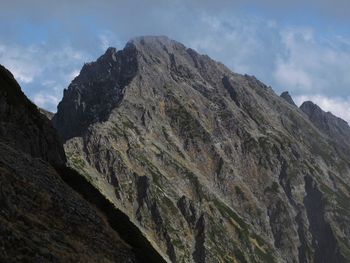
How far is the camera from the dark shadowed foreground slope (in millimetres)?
27828

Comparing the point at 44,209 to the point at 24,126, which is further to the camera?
the point at 24,126

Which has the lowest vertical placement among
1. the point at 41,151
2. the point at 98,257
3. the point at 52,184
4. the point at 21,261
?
the point at 21,261

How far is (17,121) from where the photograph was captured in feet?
170

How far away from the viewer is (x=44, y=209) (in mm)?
33875

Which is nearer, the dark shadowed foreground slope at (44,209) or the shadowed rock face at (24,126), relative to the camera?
the dark shadowed foreground slope at (44,209)

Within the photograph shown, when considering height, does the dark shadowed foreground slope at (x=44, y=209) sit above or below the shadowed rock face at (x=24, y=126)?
below

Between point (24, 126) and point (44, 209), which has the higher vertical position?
point (24, 126)

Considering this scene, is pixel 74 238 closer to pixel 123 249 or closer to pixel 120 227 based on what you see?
pixel 123 249

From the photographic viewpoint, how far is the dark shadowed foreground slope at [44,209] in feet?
91.3

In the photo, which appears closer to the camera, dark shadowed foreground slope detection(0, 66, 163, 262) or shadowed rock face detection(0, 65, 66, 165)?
dark shadowed foreground slope detection(0, 66, 163, 262)

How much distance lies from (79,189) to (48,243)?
2021cm

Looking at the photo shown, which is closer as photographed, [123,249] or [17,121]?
[123,249]

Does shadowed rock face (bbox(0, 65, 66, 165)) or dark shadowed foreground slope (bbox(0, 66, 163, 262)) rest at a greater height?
shadowed rock face (bbox(0, 65, 66, 165))

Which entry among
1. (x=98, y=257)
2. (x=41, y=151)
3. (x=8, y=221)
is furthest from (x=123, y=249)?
(x=41, y=151)
